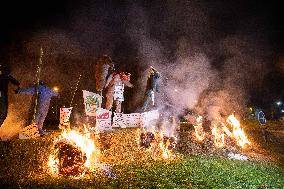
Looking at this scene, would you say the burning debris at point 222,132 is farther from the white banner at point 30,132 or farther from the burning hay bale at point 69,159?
the white banner at point 30,132

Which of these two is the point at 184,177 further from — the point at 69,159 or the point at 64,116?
the point at 64,116

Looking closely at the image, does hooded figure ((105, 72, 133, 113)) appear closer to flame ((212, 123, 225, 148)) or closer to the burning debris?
the burning debris

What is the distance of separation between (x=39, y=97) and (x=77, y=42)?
767 cm

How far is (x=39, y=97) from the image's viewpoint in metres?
15.2

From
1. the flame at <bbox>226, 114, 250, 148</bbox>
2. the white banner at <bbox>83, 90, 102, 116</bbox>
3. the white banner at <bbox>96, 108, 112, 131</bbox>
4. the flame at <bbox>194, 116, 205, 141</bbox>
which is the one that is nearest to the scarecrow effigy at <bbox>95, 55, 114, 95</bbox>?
the white banner at <bbox>83, 90, 102, 116</bbox>

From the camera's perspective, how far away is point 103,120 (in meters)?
16.1

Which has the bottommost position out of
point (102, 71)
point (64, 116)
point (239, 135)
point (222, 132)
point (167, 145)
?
point (167, 145)

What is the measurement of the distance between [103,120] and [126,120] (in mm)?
1789

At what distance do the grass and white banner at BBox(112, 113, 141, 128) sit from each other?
3.99 m

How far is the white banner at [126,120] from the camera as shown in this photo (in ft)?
56.1

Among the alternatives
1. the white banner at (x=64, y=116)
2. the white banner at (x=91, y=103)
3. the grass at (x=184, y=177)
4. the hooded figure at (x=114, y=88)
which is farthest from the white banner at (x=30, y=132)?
the hooded figure at (x=114, y=88)

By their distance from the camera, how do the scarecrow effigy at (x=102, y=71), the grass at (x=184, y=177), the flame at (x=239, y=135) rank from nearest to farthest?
the grass at (x=184, y=177), the scarecrow effigy at (x=102, y=71), the flame at (x=239, y=135)

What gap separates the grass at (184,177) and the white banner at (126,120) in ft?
13.1

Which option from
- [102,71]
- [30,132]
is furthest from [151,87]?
[30,132]
